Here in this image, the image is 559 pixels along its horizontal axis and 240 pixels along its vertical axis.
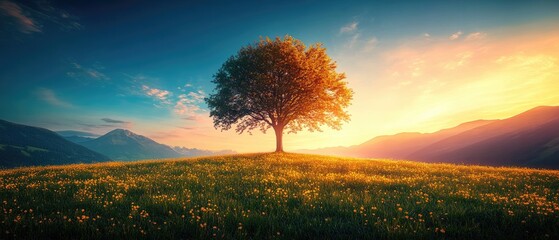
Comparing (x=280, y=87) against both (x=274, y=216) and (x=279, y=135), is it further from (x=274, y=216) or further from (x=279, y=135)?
(x=274, y=216)

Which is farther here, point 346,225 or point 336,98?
point 336,98

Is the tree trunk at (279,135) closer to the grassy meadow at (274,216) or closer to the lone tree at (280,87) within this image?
the lone tree at (280,87)

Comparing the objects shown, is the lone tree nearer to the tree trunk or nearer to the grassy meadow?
the tree trunk

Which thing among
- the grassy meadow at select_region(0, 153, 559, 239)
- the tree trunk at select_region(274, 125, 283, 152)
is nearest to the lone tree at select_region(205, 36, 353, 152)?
the tree trunk at select_region(274, 125, 283, 152)

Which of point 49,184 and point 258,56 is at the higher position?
point 258,56

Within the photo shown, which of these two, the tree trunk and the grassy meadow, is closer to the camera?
the grassy meadow

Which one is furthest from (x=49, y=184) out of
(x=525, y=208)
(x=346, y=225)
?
(x=525, y=208)

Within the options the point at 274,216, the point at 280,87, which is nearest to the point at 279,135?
the point at 280,87

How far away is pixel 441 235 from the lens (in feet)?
16.6

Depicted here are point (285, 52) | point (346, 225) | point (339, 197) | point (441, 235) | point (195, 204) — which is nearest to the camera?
point (441, 235)

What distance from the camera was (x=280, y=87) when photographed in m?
30.3

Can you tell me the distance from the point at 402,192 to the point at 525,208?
3.10 metres

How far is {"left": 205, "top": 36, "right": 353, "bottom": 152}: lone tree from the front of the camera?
30.1m

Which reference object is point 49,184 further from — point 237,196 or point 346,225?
point 346,225
